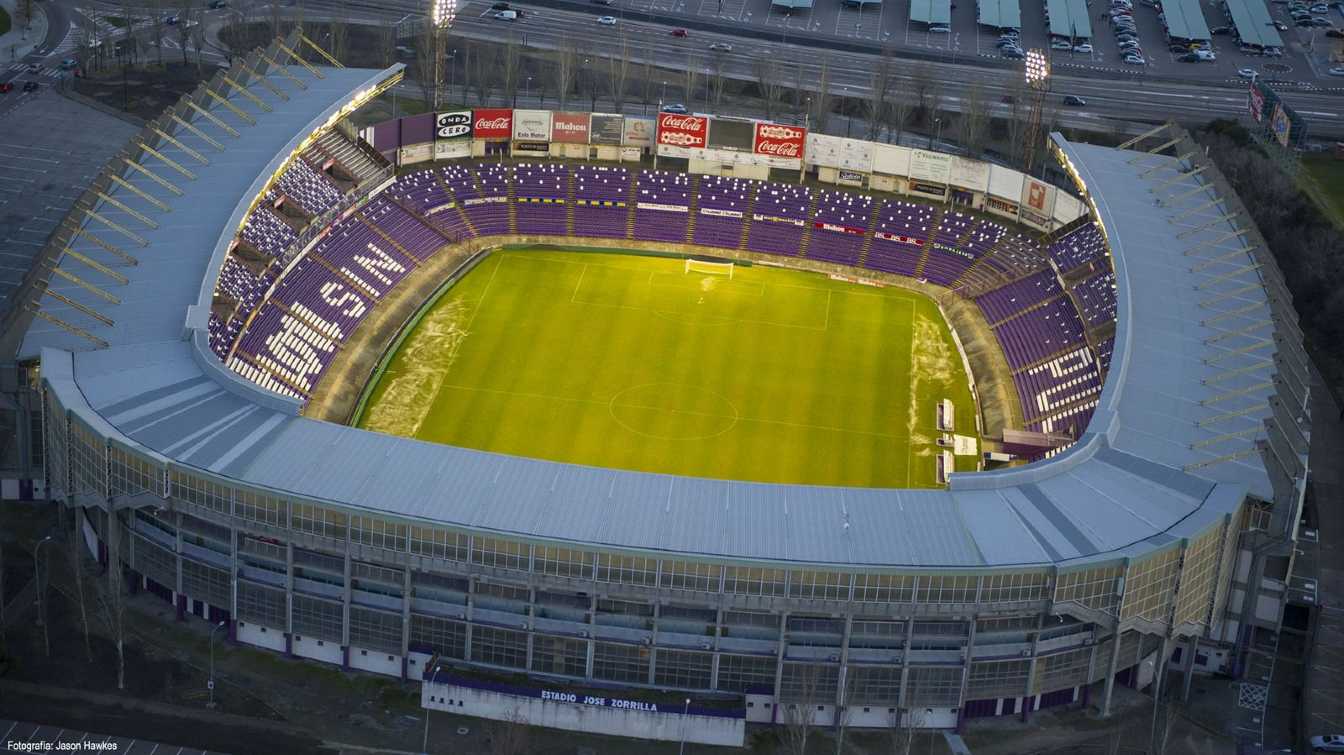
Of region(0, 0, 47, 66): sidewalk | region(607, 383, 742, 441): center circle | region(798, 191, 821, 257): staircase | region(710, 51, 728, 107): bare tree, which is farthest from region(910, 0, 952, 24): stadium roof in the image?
region(0, 0, 47, 66): sidewalk

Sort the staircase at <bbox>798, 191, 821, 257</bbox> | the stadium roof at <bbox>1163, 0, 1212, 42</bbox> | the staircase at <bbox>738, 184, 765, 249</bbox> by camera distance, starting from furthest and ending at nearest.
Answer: the stadium roof at <bbox>1163, 0, 1212, 42</bbox> → the staircase at <bbox>738, 184, 765, 249</bbox> → the staircase at <bbox>798, 191, 821, 257</bbox>

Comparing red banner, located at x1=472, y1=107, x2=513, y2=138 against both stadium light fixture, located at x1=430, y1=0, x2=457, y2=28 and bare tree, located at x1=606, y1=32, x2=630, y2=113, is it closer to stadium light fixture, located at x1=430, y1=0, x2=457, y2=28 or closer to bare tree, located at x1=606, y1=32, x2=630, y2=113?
stadium light fixture, located at x1=430, y1=0, x2=457, y2=28

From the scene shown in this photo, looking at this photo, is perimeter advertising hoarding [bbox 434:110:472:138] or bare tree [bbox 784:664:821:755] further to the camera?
perimeter advertising hoarding [bbox 434:110:472:138]

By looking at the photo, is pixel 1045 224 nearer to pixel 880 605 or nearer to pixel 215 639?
pixel 880 605

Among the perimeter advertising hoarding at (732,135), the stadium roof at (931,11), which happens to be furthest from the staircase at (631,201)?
the stadium roof at (931,11)

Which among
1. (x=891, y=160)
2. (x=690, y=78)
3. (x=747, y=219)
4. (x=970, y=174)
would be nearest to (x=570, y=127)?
(x=747, y=219)

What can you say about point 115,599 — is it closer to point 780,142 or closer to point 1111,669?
point 1111,669
